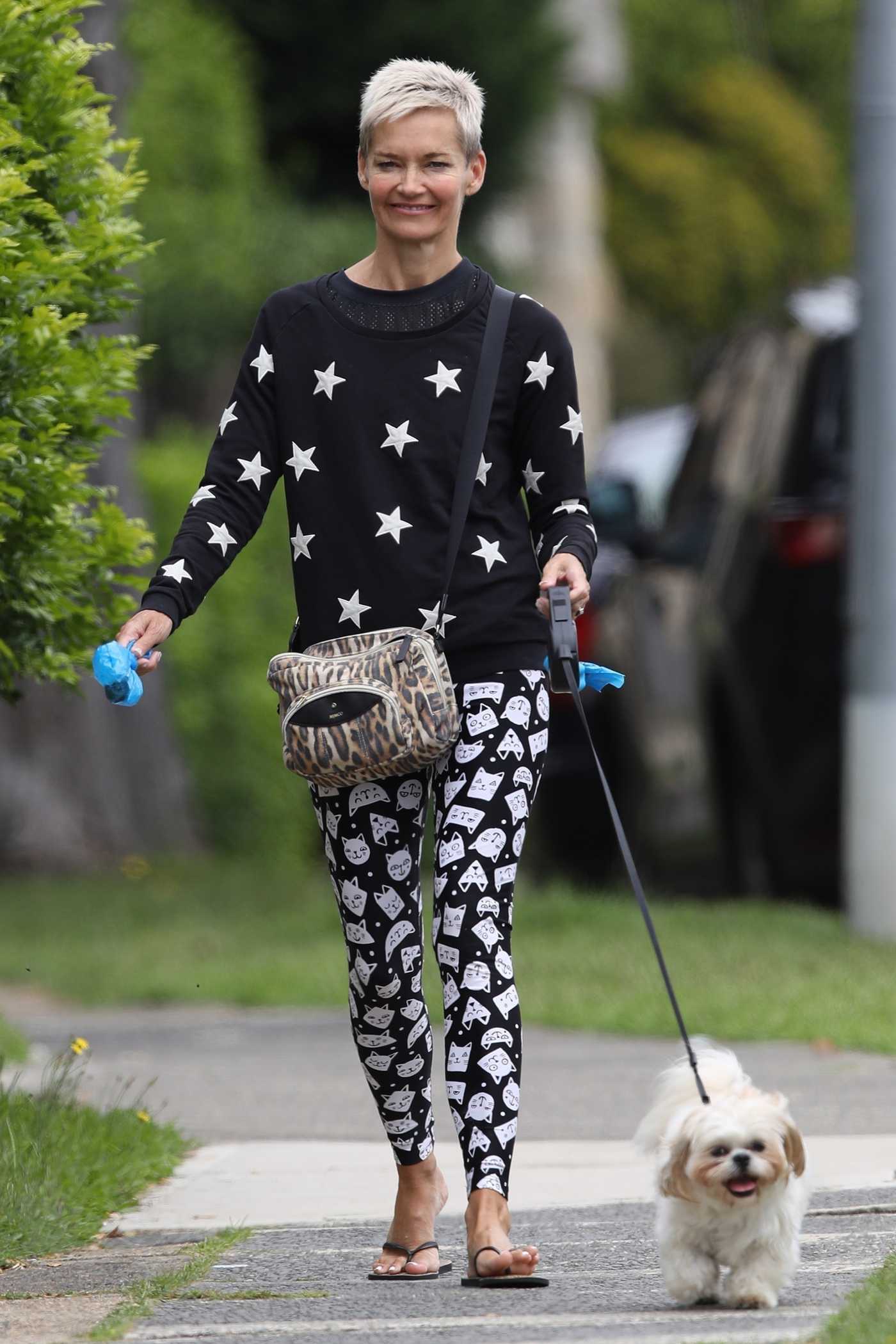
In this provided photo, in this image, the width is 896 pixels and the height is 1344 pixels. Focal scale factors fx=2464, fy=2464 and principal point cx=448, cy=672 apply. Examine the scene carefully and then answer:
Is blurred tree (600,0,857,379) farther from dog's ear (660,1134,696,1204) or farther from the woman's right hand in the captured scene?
dog's ear (660,1134,696,1204)

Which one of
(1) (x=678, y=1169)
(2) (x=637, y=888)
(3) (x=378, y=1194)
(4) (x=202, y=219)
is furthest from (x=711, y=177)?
(1) (x=678, y=1169)

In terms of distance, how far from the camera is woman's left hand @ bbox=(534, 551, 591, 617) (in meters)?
4.15

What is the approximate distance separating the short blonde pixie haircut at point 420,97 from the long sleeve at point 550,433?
32 centimetres

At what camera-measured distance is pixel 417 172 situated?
14.0 ft

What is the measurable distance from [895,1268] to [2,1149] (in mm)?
1945

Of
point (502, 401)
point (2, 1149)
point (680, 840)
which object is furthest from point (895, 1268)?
point (680, 840)

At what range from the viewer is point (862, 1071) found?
6.55 meters

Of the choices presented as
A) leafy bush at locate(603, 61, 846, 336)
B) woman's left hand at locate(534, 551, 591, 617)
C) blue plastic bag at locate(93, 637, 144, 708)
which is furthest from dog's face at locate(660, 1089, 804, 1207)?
leafy bush at locate(603, 61, 846, 336)

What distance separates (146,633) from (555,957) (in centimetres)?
506

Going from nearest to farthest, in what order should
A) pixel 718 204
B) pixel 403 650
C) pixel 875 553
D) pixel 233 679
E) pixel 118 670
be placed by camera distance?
1. pixel 118 670
2. pixel 403 650
3. pixel 875 553
4. pixel 233 679
5. pixel 718 204

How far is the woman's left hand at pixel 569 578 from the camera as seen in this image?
4.15m

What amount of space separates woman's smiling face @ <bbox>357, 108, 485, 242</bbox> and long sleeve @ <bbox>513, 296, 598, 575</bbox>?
220 mm

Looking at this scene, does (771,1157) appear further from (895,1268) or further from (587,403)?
(587,403)

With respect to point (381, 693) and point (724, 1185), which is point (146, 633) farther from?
point (724, 1185)
